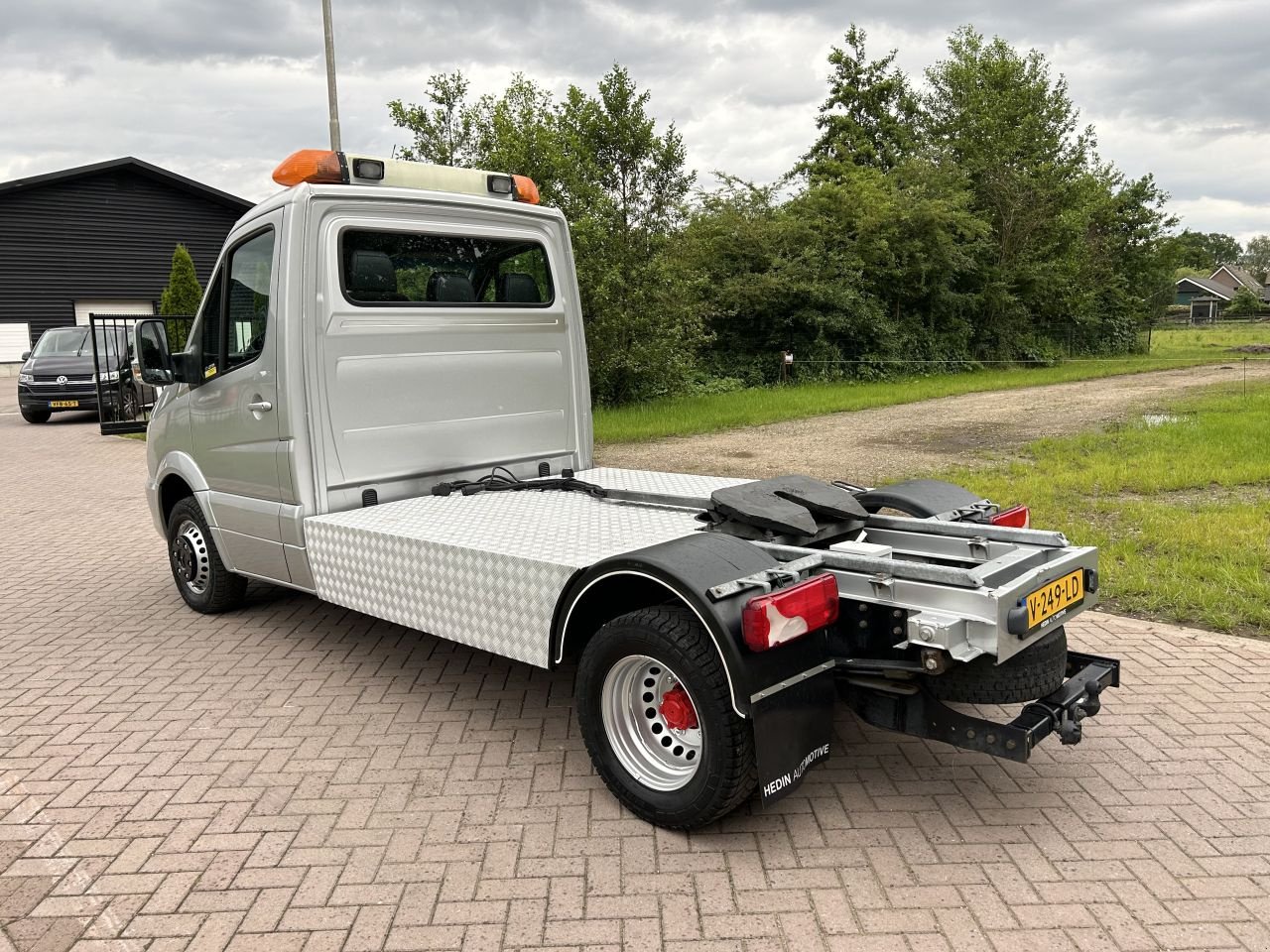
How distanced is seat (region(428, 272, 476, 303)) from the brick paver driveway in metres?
2.02

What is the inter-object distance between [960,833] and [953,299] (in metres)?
26.5

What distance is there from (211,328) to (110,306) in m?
32.7

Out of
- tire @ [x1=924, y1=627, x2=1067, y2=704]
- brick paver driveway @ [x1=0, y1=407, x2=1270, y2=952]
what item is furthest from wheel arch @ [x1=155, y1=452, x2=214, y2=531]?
tire @ [x1=924, y1=627, x2=1067, y2=704]

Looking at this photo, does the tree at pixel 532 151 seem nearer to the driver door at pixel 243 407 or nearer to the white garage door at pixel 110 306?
the driver door at pixel 243 407

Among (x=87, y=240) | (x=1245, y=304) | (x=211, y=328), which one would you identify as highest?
(x=87, y=240)

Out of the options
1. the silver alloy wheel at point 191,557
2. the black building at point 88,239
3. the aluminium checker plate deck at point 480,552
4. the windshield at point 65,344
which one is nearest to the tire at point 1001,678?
the aluminium checker plate deck at point 480,552

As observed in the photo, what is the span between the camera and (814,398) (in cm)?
1931

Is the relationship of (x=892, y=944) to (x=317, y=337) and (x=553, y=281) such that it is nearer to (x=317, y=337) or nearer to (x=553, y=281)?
(x=317, y=337)

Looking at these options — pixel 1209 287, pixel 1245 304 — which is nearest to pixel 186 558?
pixel 1245 304

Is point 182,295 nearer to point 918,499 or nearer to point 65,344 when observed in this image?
point 65,344

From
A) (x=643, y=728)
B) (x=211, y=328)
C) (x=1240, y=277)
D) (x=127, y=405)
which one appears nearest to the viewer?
(x=643, y=728)

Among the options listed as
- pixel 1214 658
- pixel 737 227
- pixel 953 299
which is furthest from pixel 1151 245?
pixel 1214 658

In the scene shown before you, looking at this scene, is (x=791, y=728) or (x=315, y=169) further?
(x=315, y=169)

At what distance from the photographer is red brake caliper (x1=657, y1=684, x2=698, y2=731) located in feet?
10.5
